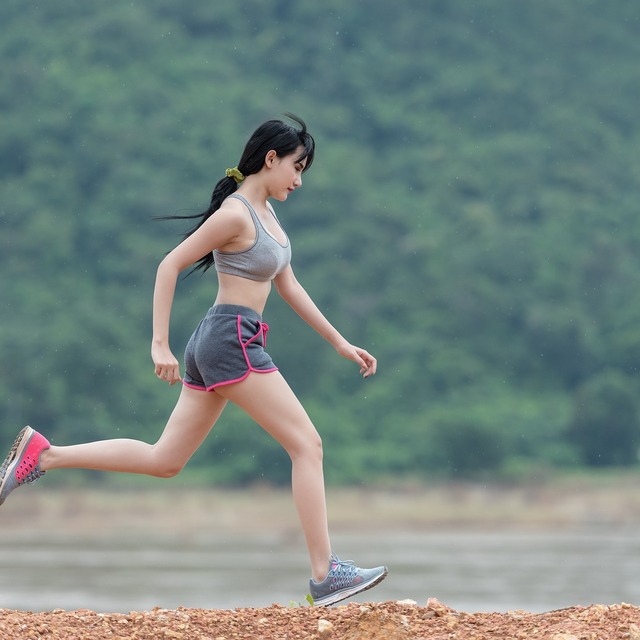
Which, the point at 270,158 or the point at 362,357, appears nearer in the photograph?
the point at 270,158

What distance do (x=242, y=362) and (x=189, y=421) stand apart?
14.5 inches

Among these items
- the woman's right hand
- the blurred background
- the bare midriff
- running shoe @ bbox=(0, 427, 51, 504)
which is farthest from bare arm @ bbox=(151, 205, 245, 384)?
the blurred background

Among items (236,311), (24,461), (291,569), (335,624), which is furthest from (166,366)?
(291,569)

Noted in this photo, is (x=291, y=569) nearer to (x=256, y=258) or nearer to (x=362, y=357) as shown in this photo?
(x=362, y=357)

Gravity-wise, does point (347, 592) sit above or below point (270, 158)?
below

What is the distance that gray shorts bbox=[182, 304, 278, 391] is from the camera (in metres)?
5.61

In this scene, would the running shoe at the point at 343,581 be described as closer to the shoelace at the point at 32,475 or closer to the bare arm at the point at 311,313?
the bare arm at the point at 311,313

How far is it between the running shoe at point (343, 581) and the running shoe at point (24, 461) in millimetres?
1217

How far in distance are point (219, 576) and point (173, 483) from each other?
24562mm

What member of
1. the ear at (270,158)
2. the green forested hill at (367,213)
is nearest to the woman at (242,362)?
the ear at (270,158)

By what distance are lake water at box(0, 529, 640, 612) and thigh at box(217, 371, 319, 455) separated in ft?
40.5

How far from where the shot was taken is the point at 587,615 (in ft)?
18.9

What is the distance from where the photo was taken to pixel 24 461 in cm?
584

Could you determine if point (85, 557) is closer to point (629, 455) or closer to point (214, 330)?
point (629, 455)
